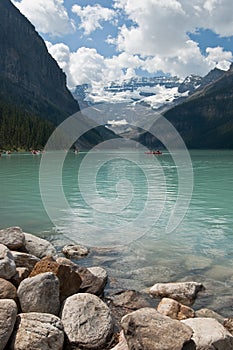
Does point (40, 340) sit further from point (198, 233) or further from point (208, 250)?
point (198, 233)

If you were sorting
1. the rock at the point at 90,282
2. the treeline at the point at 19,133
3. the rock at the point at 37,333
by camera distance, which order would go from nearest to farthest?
the rock at the point at 37,333 < the rock at the point at 90,282 < the treeline at the point at 19,133

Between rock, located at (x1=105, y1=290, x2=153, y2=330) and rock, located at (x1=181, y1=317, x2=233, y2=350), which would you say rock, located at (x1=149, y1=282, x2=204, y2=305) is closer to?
rock, located at (x1=105, y1=290, x2=153, y2=330)

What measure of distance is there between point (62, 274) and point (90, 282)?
6.19ft

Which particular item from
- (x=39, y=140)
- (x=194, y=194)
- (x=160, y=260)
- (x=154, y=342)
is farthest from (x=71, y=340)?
(x=39, y=140)

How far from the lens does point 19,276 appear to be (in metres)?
12.3

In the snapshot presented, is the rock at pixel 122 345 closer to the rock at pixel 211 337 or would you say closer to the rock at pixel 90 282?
the rock at pixel 211 337

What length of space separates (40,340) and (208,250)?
44.2 ft

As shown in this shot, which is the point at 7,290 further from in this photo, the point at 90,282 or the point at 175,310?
the point at 175,310

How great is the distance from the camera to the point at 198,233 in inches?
981

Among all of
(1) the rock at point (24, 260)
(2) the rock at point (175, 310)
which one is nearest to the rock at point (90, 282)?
(1) the rock at point (24, 260)

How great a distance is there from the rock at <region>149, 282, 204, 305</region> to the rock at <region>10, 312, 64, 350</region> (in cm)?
521

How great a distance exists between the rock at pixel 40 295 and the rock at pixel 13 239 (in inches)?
206

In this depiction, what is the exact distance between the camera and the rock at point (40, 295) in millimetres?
10516

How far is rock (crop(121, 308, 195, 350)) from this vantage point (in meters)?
8.73
